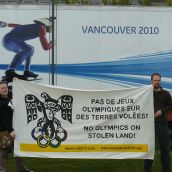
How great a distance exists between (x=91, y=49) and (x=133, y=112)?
377cm

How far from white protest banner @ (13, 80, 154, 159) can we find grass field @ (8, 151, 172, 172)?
3.10ft

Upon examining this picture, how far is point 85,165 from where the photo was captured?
1137 cm

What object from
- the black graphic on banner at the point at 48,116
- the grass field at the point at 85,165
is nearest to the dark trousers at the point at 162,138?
the grass field at the point at 85,165

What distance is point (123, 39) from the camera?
13688mm

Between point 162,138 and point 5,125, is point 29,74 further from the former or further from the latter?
point 162,138

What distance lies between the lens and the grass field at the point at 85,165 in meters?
10.9

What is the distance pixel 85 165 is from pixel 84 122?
1.56 m

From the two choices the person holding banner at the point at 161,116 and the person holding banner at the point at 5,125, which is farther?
the person holding banner at the point at 161,116

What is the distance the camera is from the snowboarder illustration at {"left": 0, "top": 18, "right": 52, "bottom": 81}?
522 inches

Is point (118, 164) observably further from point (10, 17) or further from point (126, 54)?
point (10, 17)

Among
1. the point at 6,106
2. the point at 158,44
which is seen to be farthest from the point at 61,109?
the point at 158,44

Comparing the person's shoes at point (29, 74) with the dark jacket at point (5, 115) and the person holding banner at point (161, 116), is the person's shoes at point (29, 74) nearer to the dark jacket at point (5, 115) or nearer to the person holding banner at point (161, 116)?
the dark jacket at point (5, 115)

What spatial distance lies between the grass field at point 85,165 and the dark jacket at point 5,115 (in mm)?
1574

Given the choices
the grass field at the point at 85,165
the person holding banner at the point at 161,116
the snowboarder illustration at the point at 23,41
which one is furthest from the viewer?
the snowboarder illustration at the point at 23,41
